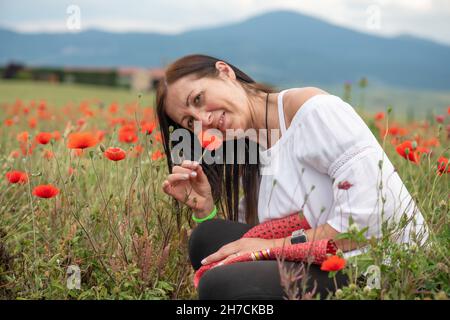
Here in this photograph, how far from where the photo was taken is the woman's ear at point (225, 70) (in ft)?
7.51

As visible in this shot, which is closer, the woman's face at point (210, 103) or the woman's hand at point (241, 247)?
the woman's hand at point (241, 247)

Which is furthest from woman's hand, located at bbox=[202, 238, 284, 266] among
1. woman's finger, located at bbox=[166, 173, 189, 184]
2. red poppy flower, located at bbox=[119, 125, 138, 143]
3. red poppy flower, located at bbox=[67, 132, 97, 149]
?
red poppy flower, located at bbox=[119, 125, 138, 143]

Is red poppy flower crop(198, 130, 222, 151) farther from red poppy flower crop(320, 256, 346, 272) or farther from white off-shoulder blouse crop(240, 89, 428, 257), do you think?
red poppy flower crop(320, 256, 346, 272)

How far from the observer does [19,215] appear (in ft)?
8.88

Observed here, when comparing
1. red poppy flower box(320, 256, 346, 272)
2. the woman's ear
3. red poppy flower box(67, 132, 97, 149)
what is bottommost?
red poppy flower box(320, 256, 346, 272)

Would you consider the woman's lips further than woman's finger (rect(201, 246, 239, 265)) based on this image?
Yes

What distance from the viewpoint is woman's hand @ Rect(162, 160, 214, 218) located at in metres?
2.08

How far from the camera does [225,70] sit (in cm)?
231

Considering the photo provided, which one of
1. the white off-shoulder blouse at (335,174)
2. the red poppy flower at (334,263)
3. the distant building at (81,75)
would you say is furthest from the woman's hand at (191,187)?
the distant building at (81,75)

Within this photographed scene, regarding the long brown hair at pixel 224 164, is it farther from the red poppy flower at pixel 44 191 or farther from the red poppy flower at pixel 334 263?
the red poppy flower at pixel 334 263

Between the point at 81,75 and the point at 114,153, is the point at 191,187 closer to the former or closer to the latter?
the point at 114,153

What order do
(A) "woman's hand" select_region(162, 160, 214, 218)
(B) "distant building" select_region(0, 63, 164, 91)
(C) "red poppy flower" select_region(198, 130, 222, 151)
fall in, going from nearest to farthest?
(C) "red poppy flower" select_region(198, 130, 222, 151) → (A) "woman's hand" select_region(162, 160, 214, 218) → (B) "distant building" select_region(0, 63, 164, 91)
